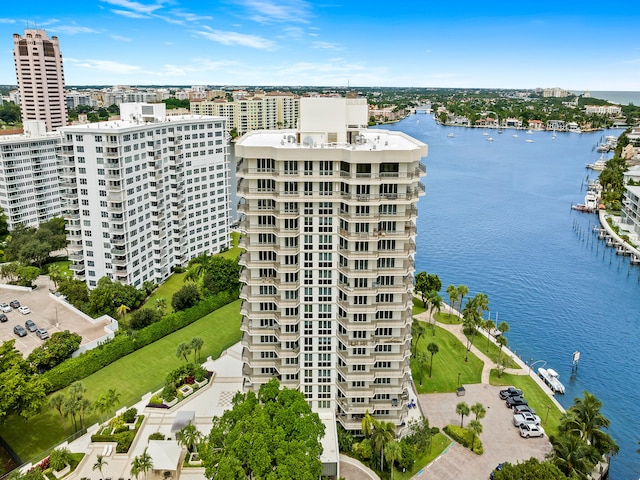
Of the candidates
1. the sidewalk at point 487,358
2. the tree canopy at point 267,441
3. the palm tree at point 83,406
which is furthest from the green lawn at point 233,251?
the tree canopy at point 267,441

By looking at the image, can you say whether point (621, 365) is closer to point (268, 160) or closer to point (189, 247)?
point (268, 160)

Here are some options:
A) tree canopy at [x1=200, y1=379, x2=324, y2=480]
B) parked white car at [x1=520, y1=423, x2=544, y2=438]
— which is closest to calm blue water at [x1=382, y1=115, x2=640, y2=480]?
parked white car at [x1=520, y1=423, x2=544, y2=438]

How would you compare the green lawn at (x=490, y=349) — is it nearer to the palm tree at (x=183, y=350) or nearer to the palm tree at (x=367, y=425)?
the palm tree at (x=367, y=425)

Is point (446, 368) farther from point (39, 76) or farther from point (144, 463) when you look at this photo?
point (39, 76)

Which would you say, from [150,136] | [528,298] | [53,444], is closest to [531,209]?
[528,298]

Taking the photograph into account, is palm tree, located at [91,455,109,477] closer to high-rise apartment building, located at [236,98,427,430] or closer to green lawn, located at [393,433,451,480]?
high-rise apartment building, located at [236,98,427,430]

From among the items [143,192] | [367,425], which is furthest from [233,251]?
[367,425]
